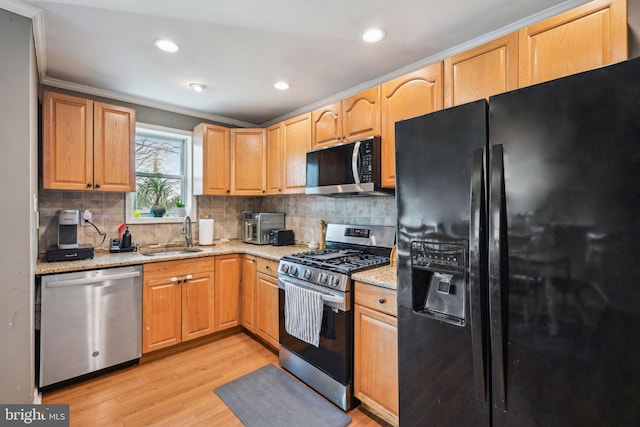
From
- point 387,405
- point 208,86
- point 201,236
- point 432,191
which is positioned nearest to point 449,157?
point 432,191

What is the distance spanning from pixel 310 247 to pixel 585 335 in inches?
94.9

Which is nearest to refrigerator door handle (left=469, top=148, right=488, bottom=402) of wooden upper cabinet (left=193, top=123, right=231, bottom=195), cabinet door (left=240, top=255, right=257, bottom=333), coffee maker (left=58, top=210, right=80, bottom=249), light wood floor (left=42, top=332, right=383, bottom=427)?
light wood floor (left=42, top=332, right=383, bottom=427)

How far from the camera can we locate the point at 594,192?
0.93 meters

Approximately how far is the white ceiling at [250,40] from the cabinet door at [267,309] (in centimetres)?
186

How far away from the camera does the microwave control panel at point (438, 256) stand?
123 cm

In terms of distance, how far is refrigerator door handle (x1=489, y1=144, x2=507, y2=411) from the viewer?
109cm

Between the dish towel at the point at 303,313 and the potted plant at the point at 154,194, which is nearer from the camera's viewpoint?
the dish towel at the point at 303,313

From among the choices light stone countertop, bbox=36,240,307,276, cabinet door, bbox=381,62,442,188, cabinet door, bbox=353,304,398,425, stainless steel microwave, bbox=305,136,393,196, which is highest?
cabinet door, bbox=381,62,442,188

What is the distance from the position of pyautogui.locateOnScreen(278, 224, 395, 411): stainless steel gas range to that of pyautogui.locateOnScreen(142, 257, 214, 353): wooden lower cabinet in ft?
2.93

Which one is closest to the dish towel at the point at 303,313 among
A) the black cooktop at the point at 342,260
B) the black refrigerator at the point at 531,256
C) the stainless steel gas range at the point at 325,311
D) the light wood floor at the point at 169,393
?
the stainless steel gas range at the point at 325,311

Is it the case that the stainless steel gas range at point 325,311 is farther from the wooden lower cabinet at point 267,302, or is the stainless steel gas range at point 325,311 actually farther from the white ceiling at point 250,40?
the white ceiling at point 250,40

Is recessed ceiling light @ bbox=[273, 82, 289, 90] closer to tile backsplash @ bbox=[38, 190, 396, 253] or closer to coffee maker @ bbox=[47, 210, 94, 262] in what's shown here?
tile backsplash @ bbox=[38, 190, 396, 253]

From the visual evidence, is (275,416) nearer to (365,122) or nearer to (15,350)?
(15,350)

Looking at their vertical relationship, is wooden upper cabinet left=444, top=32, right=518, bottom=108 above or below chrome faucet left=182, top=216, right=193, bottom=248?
above
